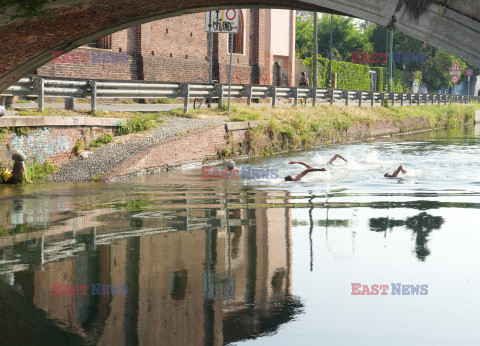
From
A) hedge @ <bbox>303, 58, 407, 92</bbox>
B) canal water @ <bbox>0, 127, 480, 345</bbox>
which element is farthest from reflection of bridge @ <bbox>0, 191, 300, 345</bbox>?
hedge @ <bbox>303, 58, 407, 92</bbox>

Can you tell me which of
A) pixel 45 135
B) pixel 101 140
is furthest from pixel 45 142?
pixel 101 140

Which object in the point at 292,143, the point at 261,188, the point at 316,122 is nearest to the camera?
the point at 261,188

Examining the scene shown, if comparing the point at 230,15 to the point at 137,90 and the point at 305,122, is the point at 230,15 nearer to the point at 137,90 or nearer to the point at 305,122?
the point at 137,90

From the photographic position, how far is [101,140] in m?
17.0

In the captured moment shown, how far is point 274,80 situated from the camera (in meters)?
48.7

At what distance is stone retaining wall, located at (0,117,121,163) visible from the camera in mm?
14438

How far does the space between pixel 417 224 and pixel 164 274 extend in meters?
4.20

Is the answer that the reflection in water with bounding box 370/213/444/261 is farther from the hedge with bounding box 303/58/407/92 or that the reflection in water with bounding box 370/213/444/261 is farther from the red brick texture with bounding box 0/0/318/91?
the hedge with bounding box 303/58/407/92

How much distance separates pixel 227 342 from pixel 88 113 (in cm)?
1402

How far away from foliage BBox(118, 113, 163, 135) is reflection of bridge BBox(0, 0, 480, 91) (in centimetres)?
573

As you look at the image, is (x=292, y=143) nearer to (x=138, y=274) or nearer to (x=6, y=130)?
(x=6, y=130)

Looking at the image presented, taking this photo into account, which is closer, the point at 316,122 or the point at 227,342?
the point at 227,342

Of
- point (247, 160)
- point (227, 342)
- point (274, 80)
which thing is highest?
point (274, 80)

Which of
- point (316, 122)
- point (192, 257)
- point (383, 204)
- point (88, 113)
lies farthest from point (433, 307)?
point (316, 122)
